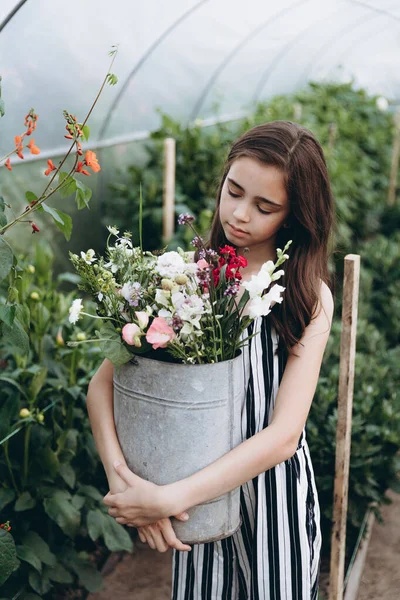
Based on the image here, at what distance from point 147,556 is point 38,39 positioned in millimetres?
2413

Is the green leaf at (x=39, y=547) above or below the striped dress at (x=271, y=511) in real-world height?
below

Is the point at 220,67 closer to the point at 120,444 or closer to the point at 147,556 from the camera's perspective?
the point at 147,556

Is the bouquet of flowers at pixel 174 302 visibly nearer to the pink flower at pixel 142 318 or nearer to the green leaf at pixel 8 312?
the pink flower at pixel 142 318

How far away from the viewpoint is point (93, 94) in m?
3.88

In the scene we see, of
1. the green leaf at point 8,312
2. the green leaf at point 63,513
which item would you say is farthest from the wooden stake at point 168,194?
the green leaf at point 8,312

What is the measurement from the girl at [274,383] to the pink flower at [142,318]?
0.89 feet

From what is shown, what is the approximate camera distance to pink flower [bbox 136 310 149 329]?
3.53 feet

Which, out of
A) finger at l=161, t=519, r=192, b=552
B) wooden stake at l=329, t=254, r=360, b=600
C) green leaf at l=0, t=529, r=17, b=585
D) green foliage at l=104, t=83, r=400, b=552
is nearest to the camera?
finger at l=161, t=519, r=192, b=552

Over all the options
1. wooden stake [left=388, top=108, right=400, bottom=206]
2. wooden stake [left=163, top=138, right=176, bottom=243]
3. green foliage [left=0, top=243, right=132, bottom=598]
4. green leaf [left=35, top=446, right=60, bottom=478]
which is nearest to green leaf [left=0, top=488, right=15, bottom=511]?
green foliage [left=0, top=243, right=132, bottom=598]

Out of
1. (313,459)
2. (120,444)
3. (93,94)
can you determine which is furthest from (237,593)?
(93,94)

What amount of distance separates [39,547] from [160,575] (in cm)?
70

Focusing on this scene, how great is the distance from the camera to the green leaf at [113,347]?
1108 mm

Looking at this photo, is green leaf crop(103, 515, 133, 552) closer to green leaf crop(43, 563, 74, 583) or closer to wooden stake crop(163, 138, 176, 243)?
green leaf crop(43, 563, 74, 583)

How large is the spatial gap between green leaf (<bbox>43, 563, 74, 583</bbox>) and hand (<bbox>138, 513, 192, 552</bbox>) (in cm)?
90
